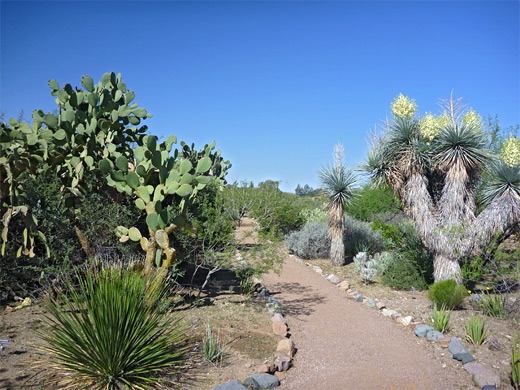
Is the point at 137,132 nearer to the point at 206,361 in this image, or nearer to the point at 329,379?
the point at 206,361

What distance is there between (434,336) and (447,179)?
3.80 m

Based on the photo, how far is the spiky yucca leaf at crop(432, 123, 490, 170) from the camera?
26.4ft

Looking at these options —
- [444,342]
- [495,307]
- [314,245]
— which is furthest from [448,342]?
[314,245]

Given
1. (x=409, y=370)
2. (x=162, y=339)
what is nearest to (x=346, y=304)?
(x=409, y=370)

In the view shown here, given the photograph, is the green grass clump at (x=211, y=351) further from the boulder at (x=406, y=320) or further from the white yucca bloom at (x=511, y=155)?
the white yucca bloom at (x=511, y=155)

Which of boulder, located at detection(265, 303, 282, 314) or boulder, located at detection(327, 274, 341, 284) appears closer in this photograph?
boulder, located at detection(265, 303, 282, 314)

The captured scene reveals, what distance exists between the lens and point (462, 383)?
185 inches

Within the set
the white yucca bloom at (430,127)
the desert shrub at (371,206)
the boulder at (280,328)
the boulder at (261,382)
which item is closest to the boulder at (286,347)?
the boulder at (280,328)

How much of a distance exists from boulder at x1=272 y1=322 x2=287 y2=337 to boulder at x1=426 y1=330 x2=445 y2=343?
2269 millimetres

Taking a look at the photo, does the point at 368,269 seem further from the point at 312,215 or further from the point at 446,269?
the point at 312,215

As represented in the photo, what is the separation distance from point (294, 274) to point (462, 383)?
6.35 metres

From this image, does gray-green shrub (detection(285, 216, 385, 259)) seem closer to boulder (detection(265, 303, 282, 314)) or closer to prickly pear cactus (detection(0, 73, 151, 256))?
boulder (detection(265, 303, 282, 314))

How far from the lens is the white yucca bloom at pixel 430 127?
8.61 meters

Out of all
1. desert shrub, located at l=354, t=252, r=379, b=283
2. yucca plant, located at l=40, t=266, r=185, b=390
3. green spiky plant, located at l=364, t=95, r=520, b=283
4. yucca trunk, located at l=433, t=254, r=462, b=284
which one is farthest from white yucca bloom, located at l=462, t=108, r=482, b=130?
yucca plant, located at l=40, t=266, r=185, b=390
